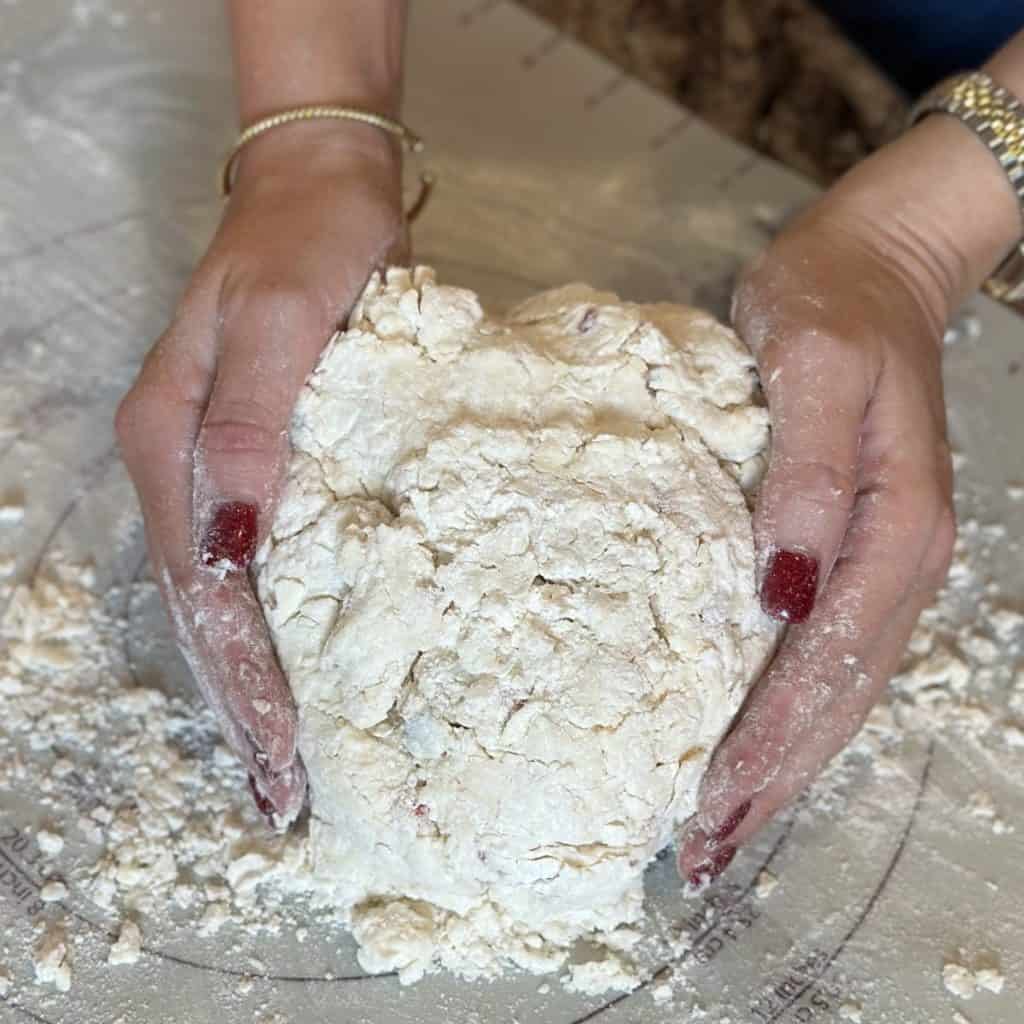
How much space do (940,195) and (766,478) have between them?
1.33ft

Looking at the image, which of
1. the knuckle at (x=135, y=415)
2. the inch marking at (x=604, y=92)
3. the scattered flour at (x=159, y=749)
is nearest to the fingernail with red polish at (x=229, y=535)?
the knuckle at (x=135, y=415)

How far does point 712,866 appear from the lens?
1.18 m

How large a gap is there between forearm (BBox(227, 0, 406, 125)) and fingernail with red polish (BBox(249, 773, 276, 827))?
699 millimetres

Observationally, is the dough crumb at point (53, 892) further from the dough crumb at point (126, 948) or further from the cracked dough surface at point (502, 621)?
the cracked dough surface at point (502, 621)

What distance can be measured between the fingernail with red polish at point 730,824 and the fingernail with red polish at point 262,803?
0.40 meters

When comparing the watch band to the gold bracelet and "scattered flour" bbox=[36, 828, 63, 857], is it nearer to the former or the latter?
the gold bracelet

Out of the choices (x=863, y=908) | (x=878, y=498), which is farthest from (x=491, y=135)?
(x=863, y=908)

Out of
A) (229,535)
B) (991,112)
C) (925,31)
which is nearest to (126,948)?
(229,535)

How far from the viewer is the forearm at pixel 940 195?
1.33 meters

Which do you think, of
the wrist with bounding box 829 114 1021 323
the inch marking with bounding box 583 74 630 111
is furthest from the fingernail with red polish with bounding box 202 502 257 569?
the inch marking with bounding box 583 74 630 111

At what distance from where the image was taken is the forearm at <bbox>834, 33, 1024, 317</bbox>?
4.37 ft

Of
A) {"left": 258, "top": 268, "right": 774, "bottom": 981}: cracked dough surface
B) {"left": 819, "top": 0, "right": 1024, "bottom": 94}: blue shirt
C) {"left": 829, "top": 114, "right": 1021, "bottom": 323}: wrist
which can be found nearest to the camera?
{"left": 258, "top": 268, "right": 774, "bottom": 981}: cracked dough surface

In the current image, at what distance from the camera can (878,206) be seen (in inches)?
52.3

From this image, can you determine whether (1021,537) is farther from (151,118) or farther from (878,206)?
(151,118)
